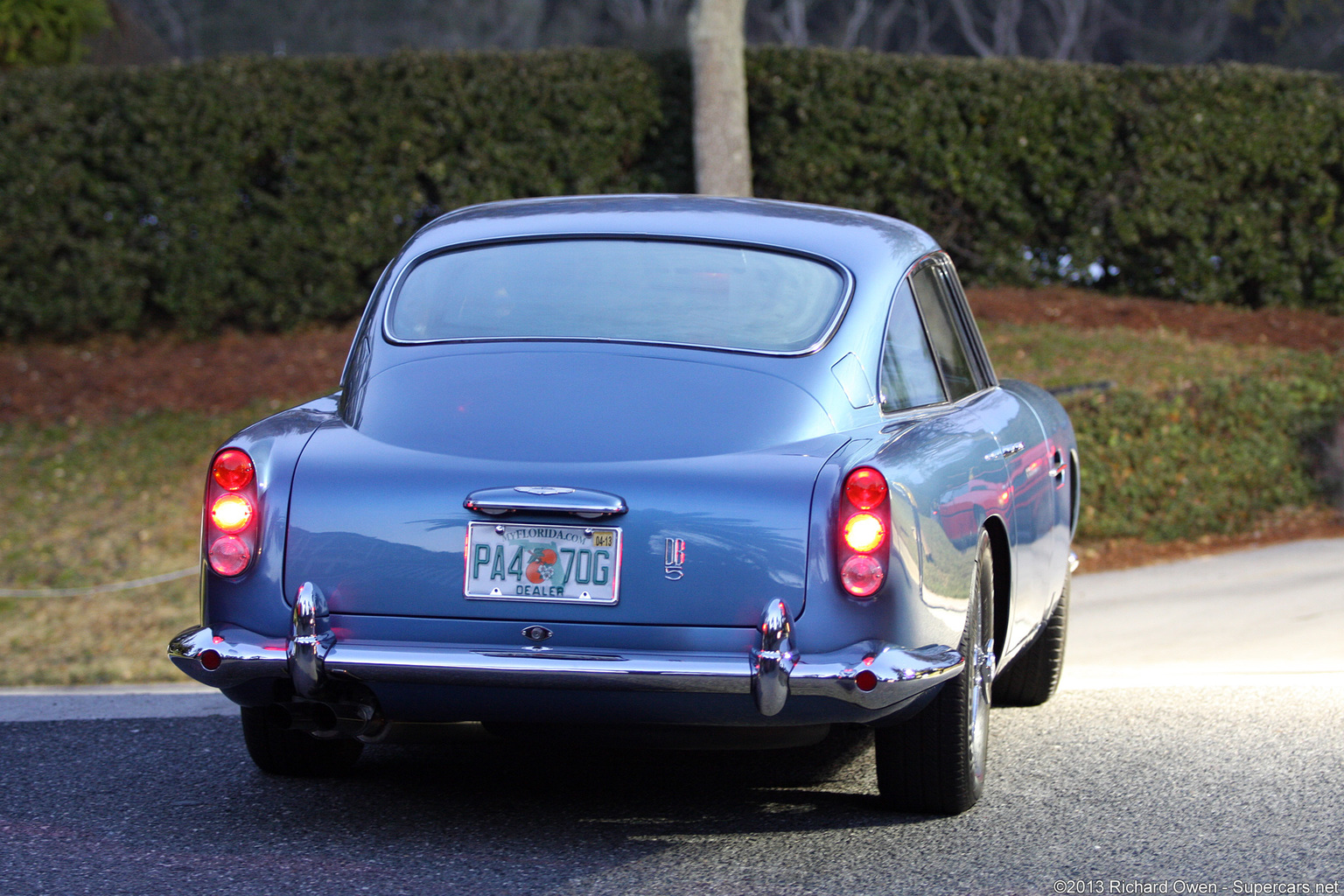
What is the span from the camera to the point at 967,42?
37594 millimetres

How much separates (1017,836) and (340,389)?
89.8 inches

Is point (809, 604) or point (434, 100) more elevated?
point (434, 100)

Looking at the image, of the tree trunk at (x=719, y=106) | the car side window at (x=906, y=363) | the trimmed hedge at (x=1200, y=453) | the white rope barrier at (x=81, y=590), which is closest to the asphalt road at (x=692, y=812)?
the car side window at (x=906, y=363)

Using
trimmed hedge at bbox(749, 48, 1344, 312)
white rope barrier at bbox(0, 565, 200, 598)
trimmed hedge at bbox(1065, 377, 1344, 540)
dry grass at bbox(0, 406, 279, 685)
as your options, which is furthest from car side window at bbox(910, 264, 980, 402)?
trimmed hedge at bbox(749, 48, 1344, 312)

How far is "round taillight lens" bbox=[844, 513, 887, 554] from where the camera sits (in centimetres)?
353

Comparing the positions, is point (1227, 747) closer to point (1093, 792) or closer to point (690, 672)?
point (1093, 792)

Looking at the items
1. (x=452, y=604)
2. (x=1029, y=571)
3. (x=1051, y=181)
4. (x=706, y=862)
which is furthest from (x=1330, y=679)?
(x=1051, y=181)

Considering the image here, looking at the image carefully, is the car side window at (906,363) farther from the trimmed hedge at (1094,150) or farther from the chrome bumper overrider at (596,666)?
the trimmed hedge at (1094,150)

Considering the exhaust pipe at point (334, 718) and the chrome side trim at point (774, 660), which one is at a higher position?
the chrome side trim at point (774, 660)

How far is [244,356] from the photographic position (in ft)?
39.9

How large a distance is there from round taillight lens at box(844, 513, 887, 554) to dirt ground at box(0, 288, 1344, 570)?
315 inches

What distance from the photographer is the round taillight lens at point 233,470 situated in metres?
3.79

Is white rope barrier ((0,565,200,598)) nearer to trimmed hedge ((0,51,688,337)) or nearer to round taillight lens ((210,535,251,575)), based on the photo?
trimmed hedge ((0,51,688,337))

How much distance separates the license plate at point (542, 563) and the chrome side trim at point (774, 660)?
36 centimetres
